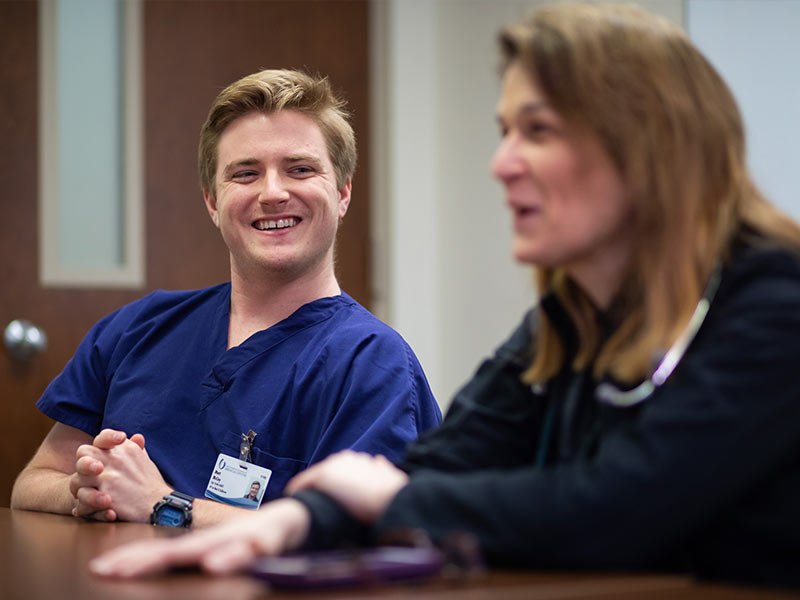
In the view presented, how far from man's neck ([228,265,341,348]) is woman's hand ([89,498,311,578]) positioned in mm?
901

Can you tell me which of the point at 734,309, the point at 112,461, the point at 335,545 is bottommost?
the point at 112,461

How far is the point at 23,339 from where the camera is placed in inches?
99.0

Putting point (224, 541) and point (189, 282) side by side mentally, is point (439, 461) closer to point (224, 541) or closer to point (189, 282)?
point (224, 541)

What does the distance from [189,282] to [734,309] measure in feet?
6.71

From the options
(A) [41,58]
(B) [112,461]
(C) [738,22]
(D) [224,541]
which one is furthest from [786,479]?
(A) [41,58]

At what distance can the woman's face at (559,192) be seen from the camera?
1.02 meters

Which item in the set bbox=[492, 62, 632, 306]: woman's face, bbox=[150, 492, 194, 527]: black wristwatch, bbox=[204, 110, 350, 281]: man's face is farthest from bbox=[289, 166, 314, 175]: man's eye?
bbox=[492, 62, 632, 306]: woman's face

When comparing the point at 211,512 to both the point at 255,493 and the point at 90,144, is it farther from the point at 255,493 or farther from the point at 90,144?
the point at 90,144

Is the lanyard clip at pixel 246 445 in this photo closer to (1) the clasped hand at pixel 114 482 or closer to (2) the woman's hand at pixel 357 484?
(1) the clasped hand at pixel 114 482

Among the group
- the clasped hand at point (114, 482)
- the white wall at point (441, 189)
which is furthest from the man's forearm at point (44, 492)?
the white wall at point (441, 189)

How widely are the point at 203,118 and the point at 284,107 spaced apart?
1.00 m

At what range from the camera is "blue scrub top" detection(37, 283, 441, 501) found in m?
1.63

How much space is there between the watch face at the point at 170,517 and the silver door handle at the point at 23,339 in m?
1.09

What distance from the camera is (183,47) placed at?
110 inches
